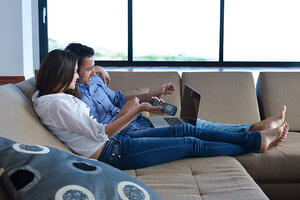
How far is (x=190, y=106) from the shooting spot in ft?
8.20

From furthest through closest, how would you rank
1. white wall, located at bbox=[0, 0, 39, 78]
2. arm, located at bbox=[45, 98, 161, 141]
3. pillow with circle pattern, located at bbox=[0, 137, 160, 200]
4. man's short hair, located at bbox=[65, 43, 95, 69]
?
1. white wall, located at bbox=[0, 0, 39, 78]
2. man's short hair, located at bbox=[65, 43, 95, 69]
3. arm, located at bbox=[45, 98, 161, 141]
4. pillow with circle pattern, located at bbox=[0, 137, 160, 200]

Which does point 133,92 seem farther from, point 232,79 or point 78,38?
point 78,38

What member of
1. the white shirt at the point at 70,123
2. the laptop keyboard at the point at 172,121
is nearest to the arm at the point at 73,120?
the white shirt at the point at 70,123

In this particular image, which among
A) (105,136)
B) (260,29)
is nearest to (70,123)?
(105,136)

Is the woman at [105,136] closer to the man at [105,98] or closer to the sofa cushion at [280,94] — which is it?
the man at [105,98]

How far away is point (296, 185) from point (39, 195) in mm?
1773

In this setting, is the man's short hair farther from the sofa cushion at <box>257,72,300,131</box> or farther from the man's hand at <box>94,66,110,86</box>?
the sofa cushion at <box>257,72,300,131</box>

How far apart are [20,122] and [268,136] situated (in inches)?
52.0

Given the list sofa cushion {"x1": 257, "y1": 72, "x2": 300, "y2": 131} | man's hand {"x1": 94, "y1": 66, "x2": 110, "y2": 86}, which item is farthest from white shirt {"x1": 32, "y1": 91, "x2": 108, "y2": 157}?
sofa cushion {"x1": 257, "y1": 72, "x2": 300, "y2": 131}

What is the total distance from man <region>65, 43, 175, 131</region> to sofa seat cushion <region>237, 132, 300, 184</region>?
2.15 feet

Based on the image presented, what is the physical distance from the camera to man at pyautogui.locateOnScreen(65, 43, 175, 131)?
2.35 m

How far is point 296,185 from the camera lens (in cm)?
241

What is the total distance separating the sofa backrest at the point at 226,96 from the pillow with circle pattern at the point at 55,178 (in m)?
1.66

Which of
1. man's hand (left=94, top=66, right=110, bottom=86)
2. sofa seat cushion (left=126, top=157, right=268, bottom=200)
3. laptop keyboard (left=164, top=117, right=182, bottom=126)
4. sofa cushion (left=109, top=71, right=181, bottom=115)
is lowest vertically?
sofa seat cushion (left=126, top=157, right=268, bottom=200)
